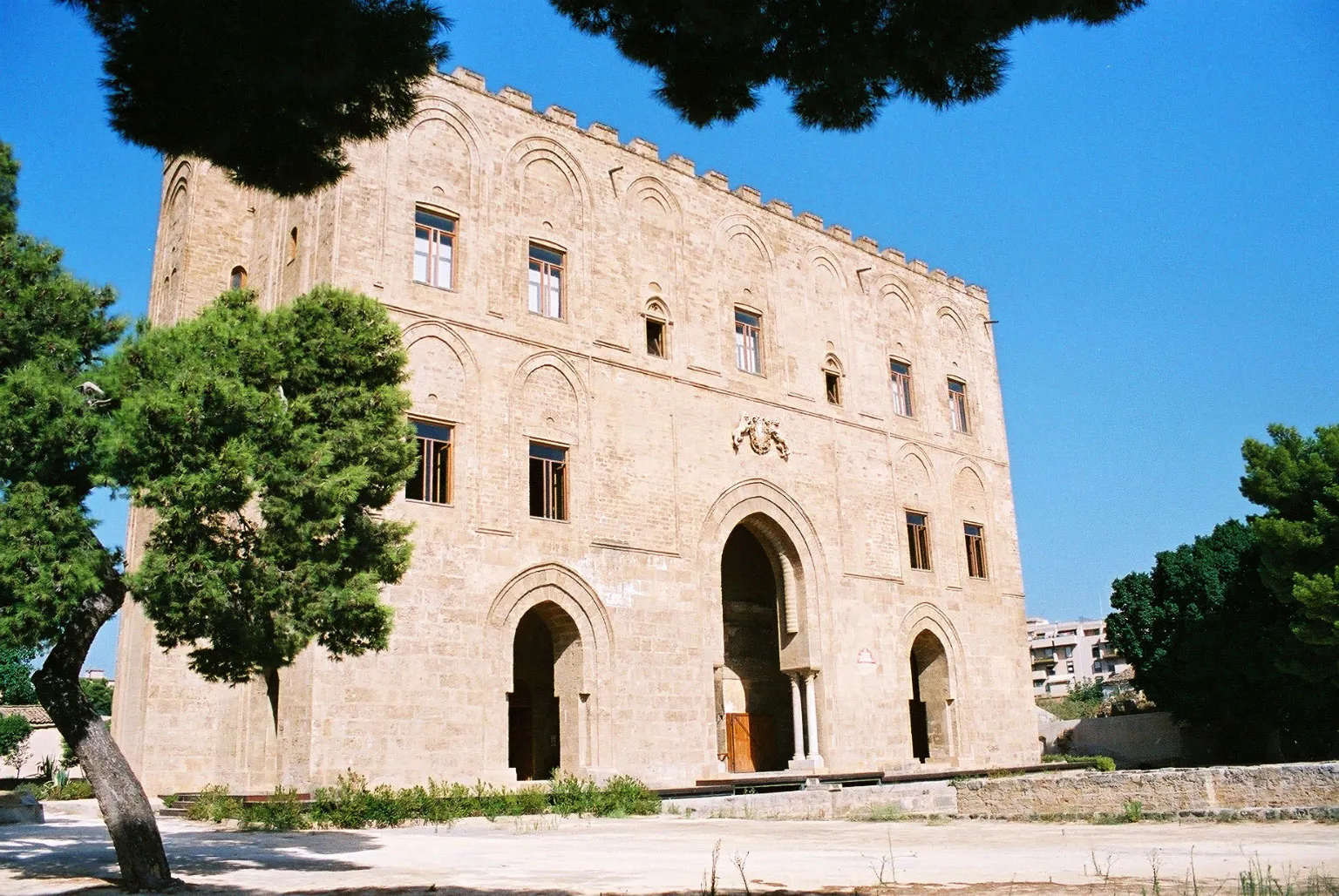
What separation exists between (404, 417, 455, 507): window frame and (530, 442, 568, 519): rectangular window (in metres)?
1.61

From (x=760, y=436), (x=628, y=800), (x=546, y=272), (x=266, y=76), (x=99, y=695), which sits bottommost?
(x=628, y=800)

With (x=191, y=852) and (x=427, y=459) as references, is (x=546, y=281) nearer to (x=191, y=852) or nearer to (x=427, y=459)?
(x=427, y=459)

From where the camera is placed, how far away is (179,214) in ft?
68.6

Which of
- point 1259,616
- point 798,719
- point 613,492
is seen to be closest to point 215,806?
point 613,492

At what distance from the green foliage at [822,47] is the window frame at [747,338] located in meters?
16.1

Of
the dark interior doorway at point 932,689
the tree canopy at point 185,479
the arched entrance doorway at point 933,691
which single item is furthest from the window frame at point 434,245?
the dark interior doorway at point 932,689

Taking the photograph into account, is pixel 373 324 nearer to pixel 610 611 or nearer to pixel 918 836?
pixel 918 836

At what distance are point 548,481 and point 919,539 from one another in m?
10.2

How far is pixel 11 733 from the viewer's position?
38812mm

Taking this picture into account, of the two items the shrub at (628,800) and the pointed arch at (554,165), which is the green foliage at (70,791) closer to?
the shrub at (628,800)

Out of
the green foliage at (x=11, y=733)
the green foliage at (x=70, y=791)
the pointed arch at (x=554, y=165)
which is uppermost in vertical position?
the pointed arch at (x=554, y=165)

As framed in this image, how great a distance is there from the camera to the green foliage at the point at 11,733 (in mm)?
38656

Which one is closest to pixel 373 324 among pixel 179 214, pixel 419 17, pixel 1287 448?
pixel 419 17

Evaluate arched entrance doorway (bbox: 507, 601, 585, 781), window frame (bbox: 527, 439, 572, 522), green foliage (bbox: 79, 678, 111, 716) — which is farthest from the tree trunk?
green foliage (bbox: 79, 678, 111, 716)
